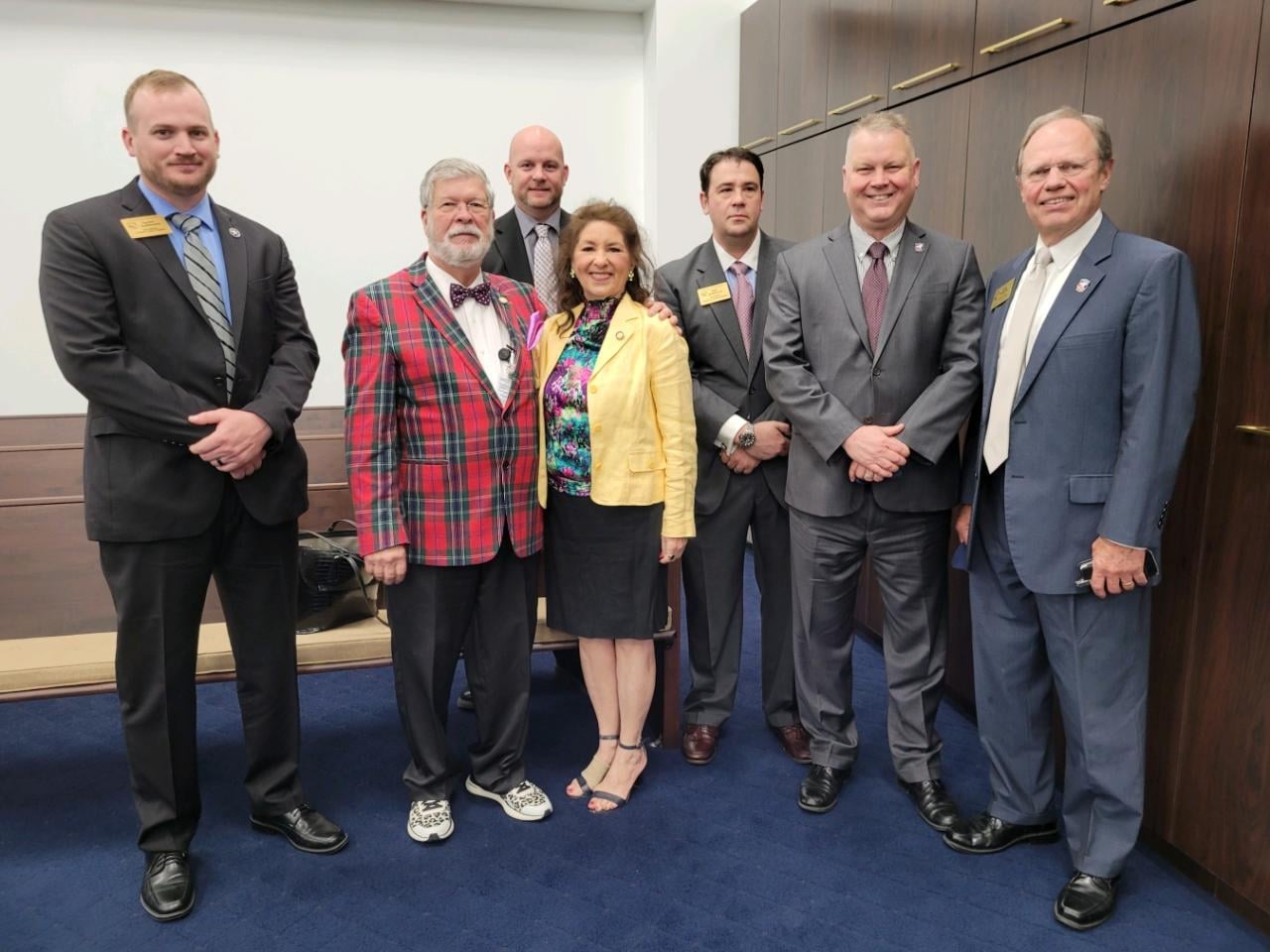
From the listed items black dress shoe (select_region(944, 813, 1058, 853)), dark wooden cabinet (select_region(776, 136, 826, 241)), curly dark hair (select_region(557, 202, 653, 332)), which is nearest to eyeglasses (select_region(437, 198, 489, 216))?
curly dark hair (select_region(557, 202, 653, 332))

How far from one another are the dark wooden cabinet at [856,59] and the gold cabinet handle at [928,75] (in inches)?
6.1

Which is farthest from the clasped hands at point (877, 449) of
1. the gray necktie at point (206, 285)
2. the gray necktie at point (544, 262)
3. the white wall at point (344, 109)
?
the white wall at point (344, 109)

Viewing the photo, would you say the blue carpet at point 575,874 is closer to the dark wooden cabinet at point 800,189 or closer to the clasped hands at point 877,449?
the clasped hands at point 877,449

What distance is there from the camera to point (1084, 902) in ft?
6.45

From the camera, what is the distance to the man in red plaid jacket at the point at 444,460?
2053mm

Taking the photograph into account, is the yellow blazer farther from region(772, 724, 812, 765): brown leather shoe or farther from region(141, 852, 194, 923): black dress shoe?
region(141, 852, 194, 923): black dress shoe

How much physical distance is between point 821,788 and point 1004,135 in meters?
2.05

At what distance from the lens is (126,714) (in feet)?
6.72

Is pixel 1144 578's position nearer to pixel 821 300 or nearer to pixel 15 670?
pixel 821 300

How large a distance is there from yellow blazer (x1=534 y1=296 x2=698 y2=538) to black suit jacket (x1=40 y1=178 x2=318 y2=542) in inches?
26.9

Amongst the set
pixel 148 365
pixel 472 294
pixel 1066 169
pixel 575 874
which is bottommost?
pixel 575 874

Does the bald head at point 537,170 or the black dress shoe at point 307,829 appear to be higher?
the bald head at point 537,170

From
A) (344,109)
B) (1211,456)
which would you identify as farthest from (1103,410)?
(344,109)

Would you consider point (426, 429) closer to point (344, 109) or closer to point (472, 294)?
point (472, 294)
